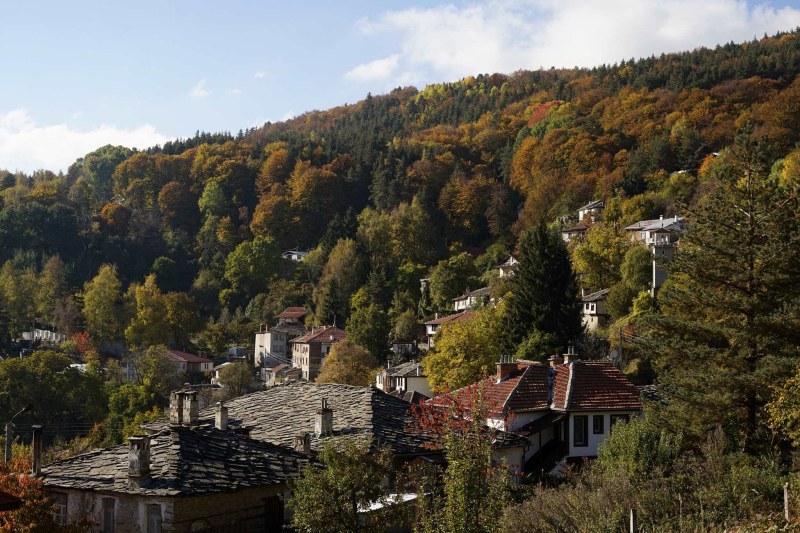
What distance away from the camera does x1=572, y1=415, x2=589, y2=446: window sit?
31.2m

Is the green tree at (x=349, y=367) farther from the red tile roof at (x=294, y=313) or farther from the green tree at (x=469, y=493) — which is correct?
the green tree at (x=469, y=493)

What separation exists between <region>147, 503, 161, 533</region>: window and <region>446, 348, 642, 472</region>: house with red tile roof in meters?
13.2

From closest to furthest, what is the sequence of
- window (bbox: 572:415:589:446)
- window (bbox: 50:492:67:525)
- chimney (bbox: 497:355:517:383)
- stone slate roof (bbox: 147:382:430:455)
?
1. window (bbox: 50:492:67:525)
2. stone slate roof (bbox: 147:382:430:455)
3. window (bbox: 572:415:589:446)
4. chimney (bbox: 497:355:517:383)

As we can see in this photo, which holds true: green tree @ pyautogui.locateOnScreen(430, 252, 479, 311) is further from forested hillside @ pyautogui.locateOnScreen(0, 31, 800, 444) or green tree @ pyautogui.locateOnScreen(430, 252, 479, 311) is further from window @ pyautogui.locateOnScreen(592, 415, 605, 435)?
window @ pyautogui.locateOnScreen(592, 415, 605, 435)

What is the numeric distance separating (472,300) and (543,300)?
23126mm

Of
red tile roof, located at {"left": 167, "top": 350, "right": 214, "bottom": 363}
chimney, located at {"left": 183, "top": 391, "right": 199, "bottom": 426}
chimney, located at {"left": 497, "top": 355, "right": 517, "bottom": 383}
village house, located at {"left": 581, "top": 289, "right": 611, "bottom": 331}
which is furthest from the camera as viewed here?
red tile roof, located at {"left": 167, "top": 350, "right": 214, "bottom": 363}

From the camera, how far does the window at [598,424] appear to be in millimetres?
31578

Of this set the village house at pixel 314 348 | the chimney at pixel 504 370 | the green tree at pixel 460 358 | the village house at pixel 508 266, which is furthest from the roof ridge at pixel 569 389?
the village house at pixel 314 348

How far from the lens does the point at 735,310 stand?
80.2ft

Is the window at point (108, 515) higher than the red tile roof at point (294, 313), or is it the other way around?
the red tile roof at point (294, 313)

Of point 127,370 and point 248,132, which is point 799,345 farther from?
point 248,132

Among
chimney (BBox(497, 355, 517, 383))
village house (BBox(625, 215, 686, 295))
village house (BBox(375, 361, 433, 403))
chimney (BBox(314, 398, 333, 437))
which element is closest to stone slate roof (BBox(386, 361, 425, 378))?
village house (BBox(375, 361, 433, 403))

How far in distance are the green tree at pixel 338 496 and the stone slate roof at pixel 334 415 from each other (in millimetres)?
7073

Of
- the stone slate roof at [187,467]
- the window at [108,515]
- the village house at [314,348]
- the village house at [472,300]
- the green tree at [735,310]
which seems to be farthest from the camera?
the village house at [314,348]
